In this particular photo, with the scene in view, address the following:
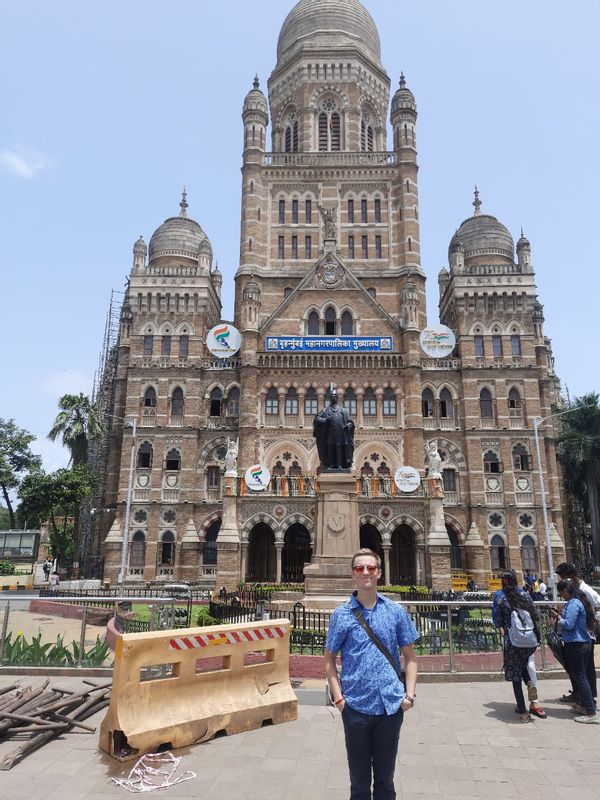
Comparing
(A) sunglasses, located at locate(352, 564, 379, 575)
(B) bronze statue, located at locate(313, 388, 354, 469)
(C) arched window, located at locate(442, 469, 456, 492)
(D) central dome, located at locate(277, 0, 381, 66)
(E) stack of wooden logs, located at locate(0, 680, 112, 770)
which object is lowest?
(E) stack of wooden logs, located at locate(0, 680, 112, 770)

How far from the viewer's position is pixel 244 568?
31938 mm

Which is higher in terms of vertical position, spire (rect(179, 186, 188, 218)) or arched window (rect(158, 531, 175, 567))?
spire (rect(179, 186, 188, 218))

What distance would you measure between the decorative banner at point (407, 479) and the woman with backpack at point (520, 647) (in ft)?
83.0

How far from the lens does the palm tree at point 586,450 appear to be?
38875 mm

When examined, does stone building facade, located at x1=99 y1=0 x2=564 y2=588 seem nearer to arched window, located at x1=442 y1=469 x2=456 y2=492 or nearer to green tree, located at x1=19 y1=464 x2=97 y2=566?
arched window, located at x1=442 y1=469 x2=456 y2=492

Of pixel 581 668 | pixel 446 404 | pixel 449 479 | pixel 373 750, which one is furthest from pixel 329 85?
pixel 373 750

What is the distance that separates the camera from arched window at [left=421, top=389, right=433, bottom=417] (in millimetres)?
38906

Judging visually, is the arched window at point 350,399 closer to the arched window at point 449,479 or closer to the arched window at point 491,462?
the arched window at point 449,479

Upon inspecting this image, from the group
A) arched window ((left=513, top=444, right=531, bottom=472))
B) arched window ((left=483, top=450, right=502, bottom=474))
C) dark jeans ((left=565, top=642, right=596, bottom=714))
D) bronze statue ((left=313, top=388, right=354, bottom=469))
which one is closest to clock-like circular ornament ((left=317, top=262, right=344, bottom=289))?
arched window ((left=483, top=450, right=502, bottom=474))

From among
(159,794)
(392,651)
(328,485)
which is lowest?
(159,794)

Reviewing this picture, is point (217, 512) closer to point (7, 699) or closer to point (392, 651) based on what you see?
point (7, 699)

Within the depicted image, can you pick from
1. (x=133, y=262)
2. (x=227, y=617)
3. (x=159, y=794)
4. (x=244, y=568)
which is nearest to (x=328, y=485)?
(x=227, y=617)

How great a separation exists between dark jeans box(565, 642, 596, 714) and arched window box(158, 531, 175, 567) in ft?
99.8

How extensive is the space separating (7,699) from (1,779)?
2.07 metres
